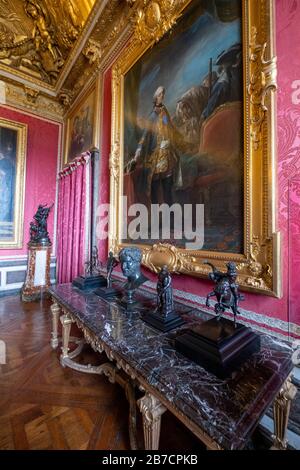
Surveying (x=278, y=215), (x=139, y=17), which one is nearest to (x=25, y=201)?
(x=139, y=17)

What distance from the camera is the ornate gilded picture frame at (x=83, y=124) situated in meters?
3.87

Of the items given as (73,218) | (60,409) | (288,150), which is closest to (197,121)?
(288,150)

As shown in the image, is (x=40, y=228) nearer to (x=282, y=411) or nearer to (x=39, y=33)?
(x=39, y=33)

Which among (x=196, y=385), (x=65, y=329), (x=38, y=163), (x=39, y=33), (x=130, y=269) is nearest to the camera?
(x=196, y=385)

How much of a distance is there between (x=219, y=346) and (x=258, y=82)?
6.05 feet

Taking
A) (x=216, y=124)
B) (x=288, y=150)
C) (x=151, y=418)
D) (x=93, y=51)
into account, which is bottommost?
(x=151, y=418)

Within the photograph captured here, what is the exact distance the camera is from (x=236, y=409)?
2.70 ft

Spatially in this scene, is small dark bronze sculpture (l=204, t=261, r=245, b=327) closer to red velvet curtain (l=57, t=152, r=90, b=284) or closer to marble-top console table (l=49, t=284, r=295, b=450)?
marble-top console table (l=49, t=284, r=295, b=450)

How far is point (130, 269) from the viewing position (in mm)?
1910

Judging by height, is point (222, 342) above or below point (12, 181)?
below

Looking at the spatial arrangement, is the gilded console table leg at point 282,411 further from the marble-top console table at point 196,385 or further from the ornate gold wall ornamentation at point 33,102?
the ornate gold wall ornamentation at point 33,102

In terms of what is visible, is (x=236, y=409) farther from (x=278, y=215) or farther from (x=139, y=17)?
(x=139, y=17)

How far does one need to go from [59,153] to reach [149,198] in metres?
4.38

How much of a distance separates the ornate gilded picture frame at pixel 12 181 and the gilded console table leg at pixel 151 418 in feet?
16.7
